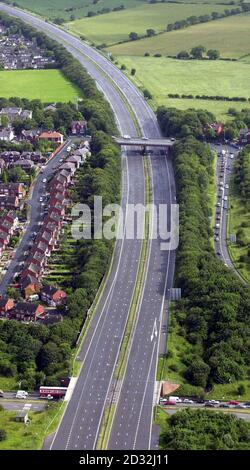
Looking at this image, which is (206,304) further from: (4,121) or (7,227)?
(4,121)

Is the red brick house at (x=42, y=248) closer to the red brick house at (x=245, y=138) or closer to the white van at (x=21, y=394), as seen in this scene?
the white van at (x=21, y=394)

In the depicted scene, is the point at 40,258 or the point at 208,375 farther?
the point at 40,258

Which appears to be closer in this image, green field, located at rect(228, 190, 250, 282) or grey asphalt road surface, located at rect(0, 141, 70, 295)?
grey asphalt road surface, located at rect(0, 141, 70, 295)

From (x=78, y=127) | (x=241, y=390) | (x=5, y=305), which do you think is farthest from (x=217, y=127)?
(x=241, y=390)

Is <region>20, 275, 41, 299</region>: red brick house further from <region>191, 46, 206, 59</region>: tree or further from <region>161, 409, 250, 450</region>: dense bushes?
<region>191, 46, 206, 59</region>: tree

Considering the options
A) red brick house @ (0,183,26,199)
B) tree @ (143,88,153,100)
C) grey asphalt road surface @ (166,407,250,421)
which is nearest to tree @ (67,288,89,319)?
grey asphalt road surface @ (166,407,250,421)
